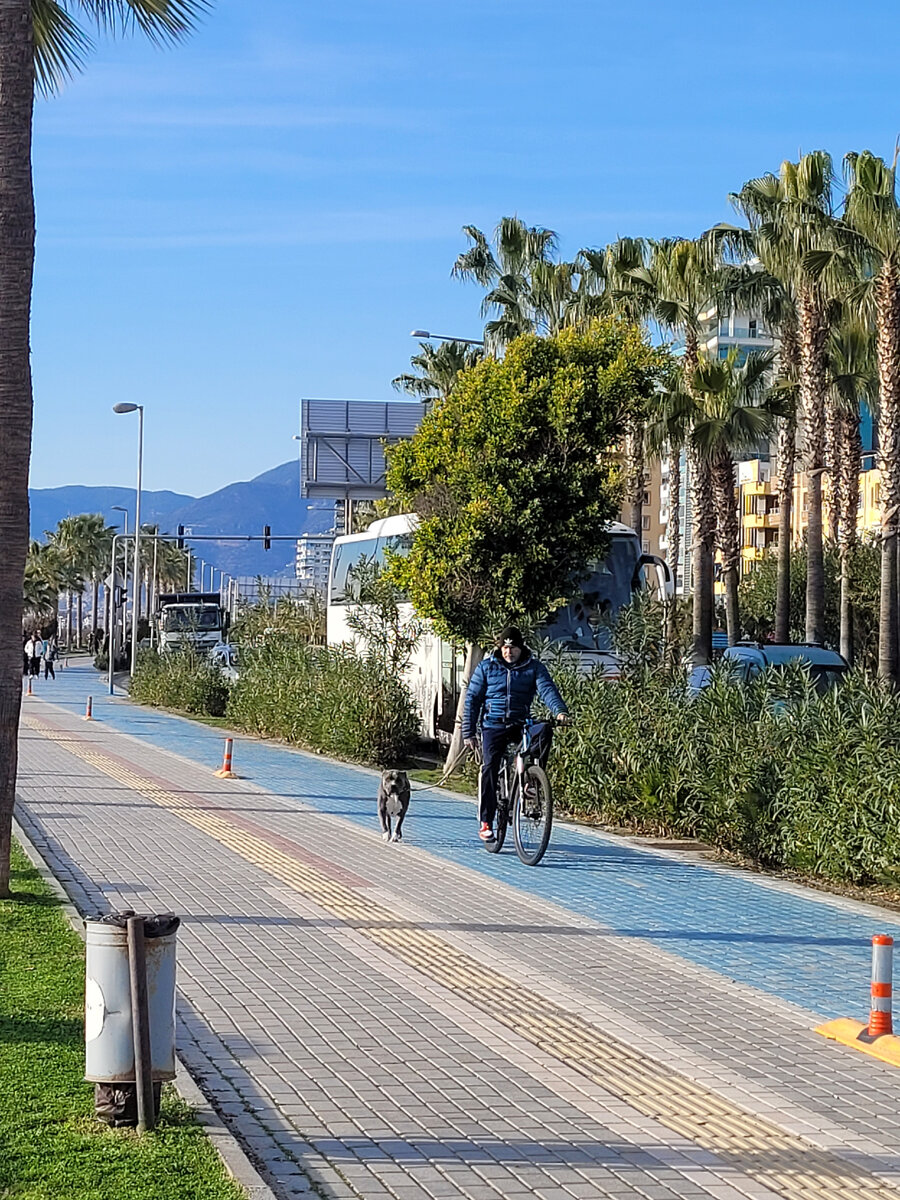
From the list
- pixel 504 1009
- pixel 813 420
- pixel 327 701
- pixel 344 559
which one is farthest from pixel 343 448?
pixel 504 1009

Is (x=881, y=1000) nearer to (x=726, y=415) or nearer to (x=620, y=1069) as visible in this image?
(x=620, y=1069)

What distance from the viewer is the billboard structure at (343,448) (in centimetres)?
6688

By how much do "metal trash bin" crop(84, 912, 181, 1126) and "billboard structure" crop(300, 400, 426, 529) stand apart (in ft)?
197

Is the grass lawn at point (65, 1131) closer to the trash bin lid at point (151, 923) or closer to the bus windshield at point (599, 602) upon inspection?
the trash bin lid at point (151, 923)

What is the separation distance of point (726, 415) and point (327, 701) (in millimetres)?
18122

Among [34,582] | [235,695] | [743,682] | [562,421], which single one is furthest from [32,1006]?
[34,582]

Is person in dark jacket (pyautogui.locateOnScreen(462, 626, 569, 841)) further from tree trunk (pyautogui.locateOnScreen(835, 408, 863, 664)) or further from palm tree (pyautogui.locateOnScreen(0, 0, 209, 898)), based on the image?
tree trunk (pyautogui.locateOnScreen(835, 408, 863, 664))

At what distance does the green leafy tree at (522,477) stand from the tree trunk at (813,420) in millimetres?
16636

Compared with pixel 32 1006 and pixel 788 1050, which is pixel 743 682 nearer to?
pixel 788 1050

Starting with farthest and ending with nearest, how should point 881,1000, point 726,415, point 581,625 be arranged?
point 726,415, point 581,625, point 881,1000

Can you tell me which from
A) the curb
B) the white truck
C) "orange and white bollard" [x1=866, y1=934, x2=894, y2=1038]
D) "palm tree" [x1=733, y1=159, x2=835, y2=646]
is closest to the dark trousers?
"orange and white bollard" [x1=866, y1=934, x2=894, y2=1038]

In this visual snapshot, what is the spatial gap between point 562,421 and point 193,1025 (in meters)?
13.1

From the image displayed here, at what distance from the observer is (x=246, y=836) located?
14.8m

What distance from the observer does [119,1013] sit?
5809mm
